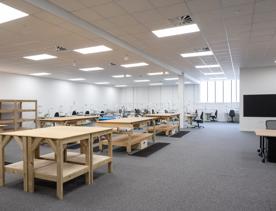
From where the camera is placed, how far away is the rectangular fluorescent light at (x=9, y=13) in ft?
12.1

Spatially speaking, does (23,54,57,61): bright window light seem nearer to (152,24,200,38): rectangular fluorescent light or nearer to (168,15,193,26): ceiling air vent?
(152,24,200,38): rectangular fluorescent light

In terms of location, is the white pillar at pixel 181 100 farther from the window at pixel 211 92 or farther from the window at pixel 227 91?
the window at pixel 227 91

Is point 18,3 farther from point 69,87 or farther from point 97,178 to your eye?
point 69,87

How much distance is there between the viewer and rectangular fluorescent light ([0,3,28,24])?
12.1ft

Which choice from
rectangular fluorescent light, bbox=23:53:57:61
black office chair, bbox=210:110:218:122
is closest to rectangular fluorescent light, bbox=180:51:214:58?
rectangular fluorescent light, bbox=23:53:57:61

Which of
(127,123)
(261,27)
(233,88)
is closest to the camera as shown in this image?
(261,27)

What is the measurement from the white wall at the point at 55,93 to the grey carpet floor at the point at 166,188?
727 centimetres

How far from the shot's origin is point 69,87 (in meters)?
14.5

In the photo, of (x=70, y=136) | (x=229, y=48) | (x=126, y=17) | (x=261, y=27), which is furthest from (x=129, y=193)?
(x=229, y=48)

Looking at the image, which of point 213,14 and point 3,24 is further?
point 3,24

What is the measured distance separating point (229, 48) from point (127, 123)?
3.97 meters

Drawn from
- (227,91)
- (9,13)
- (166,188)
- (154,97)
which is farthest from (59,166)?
(154,97)

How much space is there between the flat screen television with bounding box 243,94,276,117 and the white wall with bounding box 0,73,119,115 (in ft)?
35.3

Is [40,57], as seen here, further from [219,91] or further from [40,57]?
[219,91]
